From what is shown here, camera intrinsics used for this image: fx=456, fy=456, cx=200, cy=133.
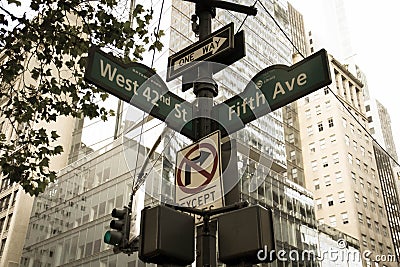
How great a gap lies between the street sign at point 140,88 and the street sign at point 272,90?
1.05 feet

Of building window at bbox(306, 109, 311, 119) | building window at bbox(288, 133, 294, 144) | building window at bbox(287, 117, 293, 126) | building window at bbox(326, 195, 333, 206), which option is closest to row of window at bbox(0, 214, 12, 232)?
building window at bbox(288, 133, 294, 144)

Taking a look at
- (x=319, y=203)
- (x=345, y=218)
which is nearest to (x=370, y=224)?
(x=345, y=218)

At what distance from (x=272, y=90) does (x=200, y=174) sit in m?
1.02

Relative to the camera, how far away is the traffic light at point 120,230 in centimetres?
524

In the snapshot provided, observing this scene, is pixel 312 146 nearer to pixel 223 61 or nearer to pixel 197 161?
pixel 223 61

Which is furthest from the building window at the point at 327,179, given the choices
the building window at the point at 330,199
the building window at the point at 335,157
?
the building window at the point at 335,157

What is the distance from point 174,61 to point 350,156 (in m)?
63.5

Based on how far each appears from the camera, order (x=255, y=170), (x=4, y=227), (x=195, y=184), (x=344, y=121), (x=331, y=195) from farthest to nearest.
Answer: (x=344, y=121) → (x=331, y=195) → (x=4, y=227) → (x=255, y=170) → (x=195, y=184)

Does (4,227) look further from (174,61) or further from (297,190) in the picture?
(174,61)

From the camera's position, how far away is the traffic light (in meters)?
5.24

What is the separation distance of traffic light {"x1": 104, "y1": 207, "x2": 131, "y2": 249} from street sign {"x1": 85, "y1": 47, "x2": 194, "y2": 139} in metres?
1.94

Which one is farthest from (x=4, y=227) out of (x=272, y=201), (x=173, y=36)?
(x=272, y=201)

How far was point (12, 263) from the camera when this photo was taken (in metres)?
43.1

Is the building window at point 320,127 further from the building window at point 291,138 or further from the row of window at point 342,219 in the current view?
the row of window at point 342,219
